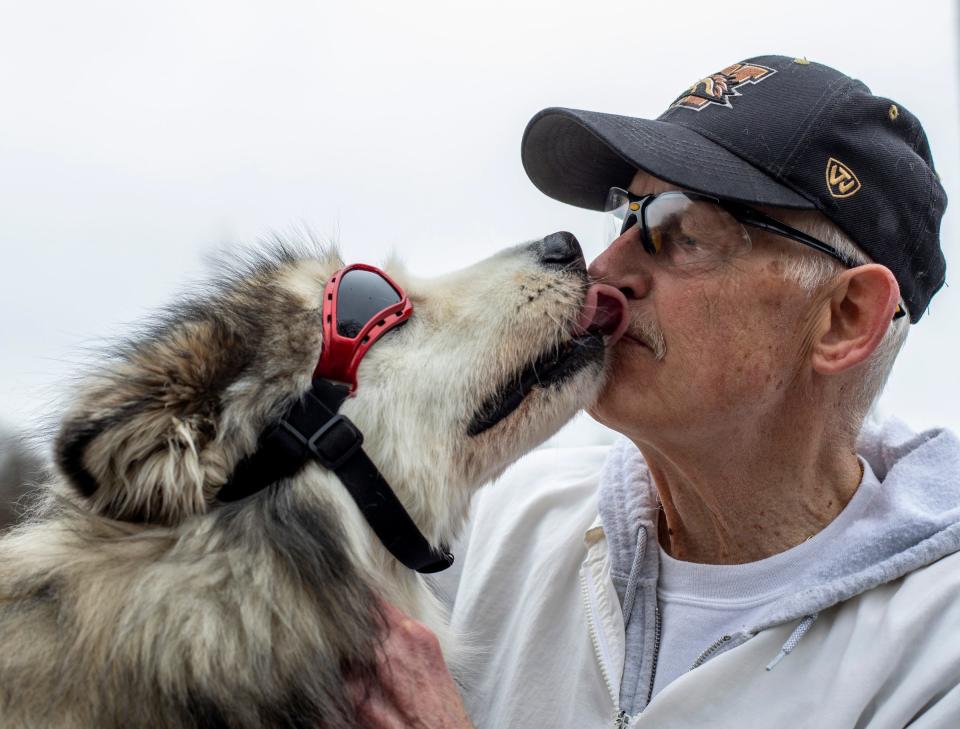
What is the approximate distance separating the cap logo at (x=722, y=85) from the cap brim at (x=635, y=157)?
0.12m

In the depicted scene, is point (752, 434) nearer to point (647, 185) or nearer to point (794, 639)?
point (794, 639)

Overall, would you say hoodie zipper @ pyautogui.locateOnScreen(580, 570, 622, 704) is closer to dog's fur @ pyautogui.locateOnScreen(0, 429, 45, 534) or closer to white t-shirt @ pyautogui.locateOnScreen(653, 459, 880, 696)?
white t-shirt @ pyautogui.locateOnScreen(653, 459, 880, 696)

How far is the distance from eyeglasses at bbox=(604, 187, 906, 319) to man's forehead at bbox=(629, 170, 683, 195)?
3cm

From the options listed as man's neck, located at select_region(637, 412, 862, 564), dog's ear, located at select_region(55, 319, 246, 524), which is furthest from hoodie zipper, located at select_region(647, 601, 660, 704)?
dog's ear, located at select_region(55, 319, 246, 524)

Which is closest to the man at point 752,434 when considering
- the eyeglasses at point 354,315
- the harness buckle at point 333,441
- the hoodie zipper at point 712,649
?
the hoodie zipper at point 712,649

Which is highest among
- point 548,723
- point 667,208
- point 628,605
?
point 667,208

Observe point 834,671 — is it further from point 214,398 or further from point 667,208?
point 214,398

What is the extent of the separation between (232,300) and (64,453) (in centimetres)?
62

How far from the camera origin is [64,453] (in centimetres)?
191

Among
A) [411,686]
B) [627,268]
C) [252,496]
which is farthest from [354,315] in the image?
[411,686]

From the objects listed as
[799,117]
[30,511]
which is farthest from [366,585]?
[799,117]

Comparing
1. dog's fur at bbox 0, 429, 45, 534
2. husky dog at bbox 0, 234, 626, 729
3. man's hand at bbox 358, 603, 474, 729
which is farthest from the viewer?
dog's fur at bbox 0, 429, 45, 534

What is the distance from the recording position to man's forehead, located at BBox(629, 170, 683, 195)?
249 centimetres

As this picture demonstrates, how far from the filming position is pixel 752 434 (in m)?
2.53
